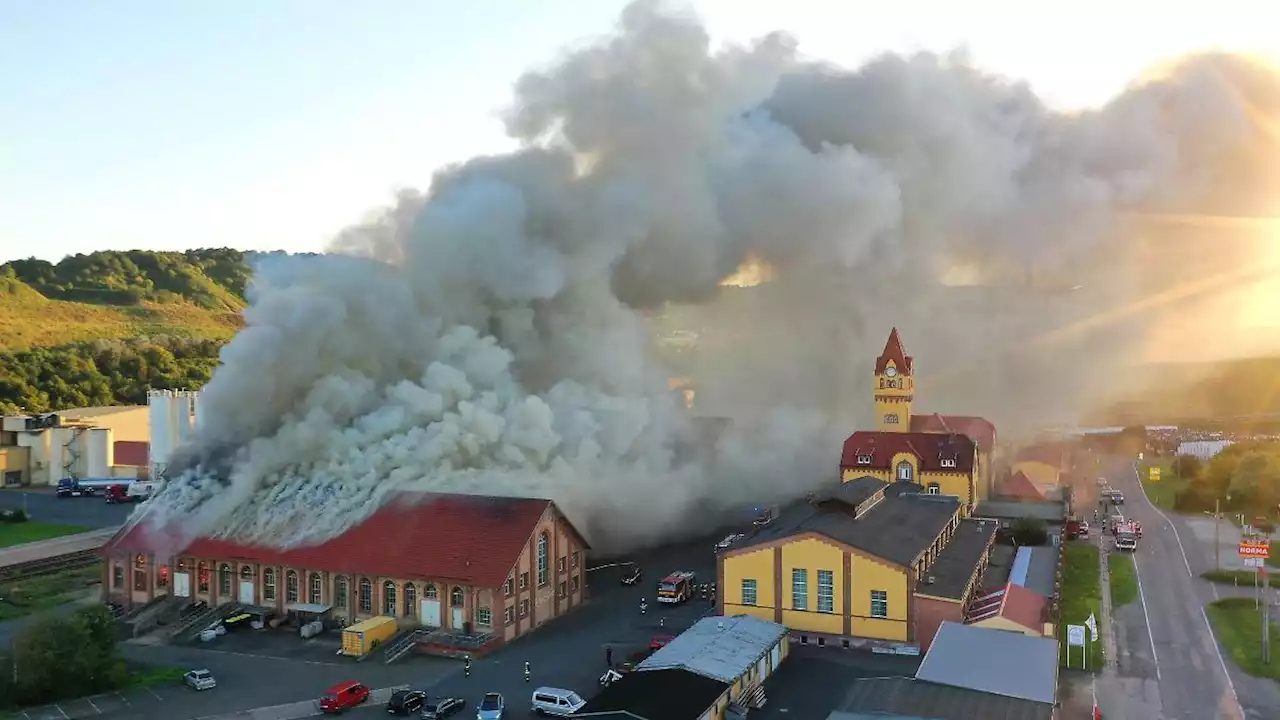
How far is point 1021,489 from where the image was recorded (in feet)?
202

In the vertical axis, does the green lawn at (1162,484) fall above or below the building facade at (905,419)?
below

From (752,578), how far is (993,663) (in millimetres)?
10532

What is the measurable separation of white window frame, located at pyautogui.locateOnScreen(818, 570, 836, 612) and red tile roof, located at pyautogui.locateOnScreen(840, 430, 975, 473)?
2185cm

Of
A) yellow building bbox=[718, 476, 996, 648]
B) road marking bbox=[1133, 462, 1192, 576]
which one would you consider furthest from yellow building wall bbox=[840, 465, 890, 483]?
yellow building bbox=[718, 476, 996, 648]

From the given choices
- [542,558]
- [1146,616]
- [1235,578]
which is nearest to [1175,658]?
[1146,616]

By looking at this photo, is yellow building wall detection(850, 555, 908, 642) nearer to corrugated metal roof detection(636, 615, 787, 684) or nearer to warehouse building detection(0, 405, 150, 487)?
corrugated metal roof detection(636, 615, 787, 684)

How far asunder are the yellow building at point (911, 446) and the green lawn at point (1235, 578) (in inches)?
497

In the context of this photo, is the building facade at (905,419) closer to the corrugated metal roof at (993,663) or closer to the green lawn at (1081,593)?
the green lawn at (1081,593)

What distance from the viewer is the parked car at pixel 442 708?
2797 centimetres

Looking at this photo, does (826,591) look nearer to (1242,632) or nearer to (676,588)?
(676,588)

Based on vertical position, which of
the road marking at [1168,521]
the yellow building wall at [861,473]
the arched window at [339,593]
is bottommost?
the road marking at [1168,521]

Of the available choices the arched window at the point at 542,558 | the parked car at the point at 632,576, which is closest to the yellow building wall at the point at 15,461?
the parked car at the point at 632,576

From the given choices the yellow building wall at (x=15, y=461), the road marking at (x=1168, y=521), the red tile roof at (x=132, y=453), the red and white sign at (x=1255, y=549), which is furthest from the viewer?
the red tile roof at (x=132, y=453)

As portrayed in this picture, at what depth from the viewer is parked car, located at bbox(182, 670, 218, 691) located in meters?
31.2
